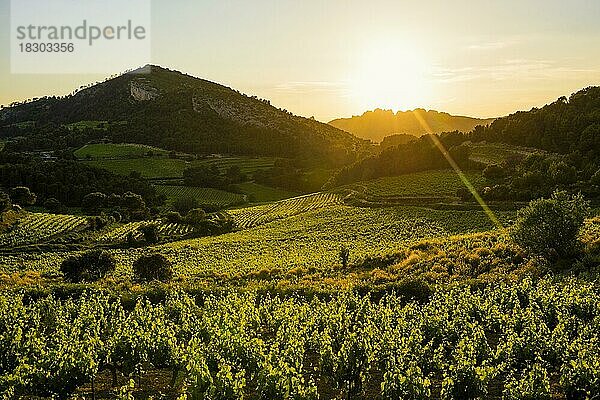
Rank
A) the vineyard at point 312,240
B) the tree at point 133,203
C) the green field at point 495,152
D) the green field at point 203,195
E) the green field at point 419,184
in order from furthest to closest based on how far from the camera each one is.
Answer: the green field at point 203,195
the green field at point 495,152
the tree at point 133,203
the green field at point 419,184
the vineyard at point 312,240

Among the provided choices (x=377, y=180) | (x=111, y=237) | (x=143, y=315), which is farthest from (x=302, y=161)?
(x=143, y=315)

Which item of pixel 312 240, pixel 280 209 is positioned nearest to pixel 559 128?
pixel 280 209

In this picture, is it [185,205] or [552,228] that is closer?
[552,228]

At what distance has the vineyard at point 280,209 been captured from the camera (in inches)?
3487

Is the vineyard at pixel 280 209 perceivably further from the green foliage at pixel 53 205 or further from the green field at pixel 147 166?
the green field at pixel 147 166

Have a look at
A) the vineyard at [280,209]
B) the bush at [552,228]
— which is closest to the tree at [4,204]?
the vineyard at [280,209]

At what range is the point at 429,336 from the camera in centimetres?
2061

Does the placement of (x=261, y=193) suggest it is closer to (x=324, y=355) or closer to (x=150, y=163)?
(x=150, y=163)

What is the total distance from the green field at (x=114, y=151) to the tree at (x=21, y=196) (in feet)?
149

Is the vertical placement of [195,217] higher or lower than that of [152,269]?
higher

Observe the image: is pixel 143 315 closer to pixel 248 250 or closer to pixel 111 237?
pixel 248 250

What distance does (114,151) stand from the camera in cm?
14488

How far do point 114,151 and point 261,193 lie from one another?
5046cm

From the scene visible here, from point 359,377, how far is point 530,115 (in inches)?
4531
